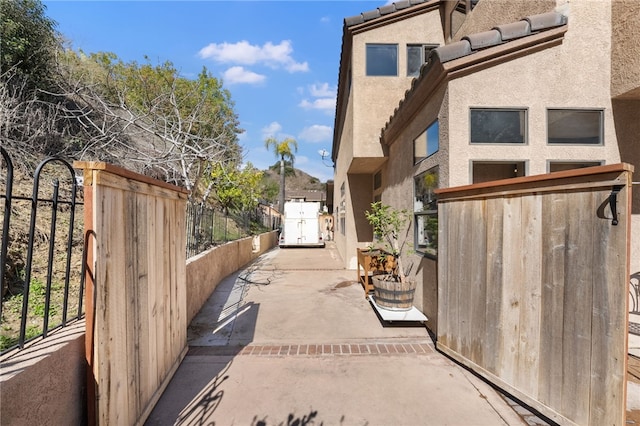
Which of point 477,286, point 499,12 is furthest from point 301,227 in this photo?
point 477,286

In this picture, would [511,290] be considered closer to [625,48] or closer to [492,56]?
[492,56]

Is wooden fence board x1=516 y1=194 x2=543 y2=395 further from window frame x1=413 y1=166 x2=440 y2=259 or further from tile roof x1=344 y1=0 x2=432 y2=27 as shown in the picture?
tile roof x1=344 y1=0 x2=432 y2=27

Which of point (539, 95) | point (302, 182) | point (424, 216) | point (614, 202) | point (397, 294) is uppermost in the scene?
point (302, 182)

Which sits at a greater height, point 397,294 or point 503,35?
point 503,35

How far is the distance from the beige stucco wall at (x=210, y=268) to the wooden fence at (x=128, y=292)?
1.81m

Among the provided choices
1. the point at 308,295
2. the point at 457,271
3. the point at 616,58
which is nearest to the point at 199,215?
the point at 308,295

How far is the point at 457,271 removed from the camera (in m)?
3.70

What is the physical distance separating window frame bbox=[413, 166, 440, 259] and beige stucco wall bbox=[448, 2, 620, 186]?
0.62 m

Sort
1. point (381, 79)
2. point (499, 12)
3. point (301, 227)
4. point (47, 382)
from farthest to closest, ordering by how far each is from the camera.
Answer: point (301, 227) < point (381, 79) < point (499, 12) < point (47, 382)

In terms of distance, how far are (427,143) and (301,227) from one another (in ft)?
43.7

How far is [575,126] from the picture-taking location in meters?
4.05

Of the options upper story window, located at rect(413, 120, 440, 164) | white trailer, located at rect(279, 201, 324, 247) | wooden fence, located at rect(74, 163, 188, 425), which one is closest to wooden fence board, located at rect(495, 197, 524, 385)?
upper story window, located at rect(413, 120, 440, 164)

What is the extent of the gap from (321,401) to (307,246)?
15.6 m

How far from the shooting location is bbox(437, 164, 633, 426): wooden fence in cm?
229
